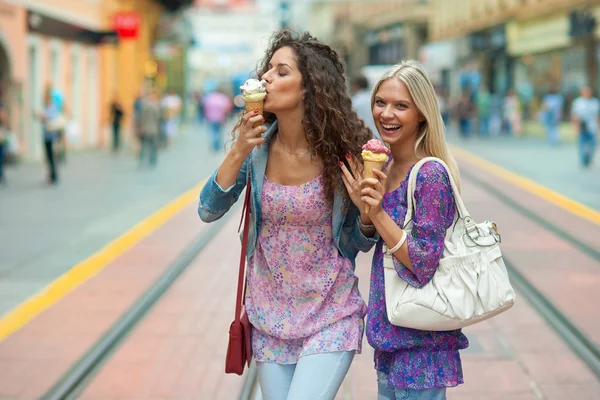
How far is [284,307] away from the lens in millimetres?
3330

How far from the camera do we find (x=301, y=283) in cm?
330

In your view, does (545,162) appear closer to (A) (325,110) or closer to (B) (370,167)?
(A) (325,110)

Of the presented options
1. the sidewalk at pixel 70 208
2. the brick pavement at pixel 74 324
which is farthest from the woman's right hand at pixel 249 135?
the sidewalk at pixel 70 208

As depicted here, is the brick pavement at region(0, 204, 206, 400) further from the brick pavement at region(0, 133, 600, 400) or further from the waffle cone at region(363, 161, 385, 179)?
the waffle cone at region(363, 161, 385, 179)

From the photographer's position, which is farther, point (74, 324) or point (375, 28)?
point (375, 28)

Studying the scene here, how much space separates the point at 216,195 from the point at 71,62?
2618 cm

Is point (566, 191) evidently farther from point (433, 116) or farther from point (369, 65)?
point (369, 65)

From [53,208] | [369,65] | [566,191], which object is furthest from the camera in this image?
[369,65]

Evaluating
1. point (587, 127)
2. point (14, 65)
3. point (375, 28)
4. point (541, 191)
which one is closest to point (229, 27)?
point (375, 28)

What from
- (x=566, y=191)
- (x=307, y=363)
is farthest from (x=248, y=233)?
(x=566, y=191)

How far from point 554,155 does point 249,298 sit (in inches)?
820

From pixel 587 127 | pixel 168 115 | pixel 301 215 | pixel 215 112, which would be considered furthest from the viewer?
pixel 168 115

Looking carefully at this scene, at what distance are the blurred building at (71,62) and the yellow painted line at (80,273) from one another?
10036mm

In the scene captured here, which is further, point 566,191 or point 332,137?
point 566,191
